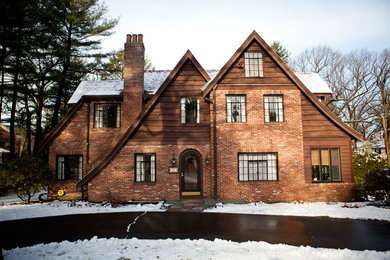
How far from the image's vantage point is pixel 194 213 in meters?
10.4

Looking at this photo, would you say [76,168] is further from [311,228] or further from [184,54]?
[311,228]

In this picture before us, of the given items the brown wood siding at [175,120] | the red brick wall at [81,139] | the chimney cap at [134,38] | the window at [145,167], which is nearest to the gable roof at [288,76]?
the brown wood siding at [175,120]

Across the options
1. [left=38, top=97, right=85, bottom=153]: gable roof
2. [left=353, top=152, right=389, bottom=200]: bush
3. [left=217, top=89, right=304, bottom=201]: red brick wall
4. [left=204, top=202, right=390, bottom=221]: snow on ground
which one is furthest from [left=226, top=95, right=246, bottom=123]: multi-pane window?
[left=38, top=97, right=85, bottom=153]: gable roof

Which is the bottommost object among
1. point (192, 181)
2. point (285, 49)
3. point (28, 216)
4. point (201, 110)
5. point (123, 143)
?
point (28, 216)

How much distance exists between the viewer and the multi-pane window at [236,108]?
13.1m

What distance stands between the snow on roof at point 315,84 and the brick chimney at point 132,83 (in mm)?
11072

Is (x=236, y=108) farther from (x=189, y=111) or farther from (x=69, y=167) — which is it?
(x=69, y=167)

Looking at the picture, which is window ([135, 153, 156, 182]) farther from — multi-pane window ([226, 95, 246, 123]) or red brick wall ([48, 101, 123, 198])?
multi-pane window ([226, 95, 246, 123])

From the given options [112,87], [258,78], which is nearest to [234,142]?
[258,78]

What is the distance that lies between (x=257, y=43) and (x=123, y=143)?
30.5 feet

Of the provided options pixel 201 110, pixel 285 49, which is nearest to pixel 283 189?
pixel 201 110

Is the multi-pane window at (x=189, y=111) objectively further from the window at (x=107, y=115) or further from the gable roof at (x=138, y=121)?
the window at (x=107, y=115)

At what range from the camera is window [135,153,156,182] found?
12719mm

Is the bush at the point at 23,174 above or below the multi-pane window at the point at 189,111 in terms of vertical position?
below
